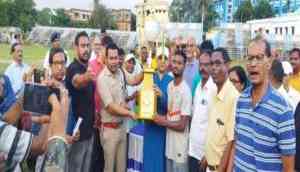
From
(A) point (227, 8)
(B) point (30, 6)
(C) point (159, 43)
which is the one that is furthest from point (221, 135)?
(A) point (227, 8)

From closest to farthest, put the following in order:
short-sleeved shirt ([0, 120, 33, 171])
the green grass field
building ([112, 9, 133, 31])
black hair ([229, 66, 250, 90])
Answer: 1. short-sleeved shirt ([0, 120, 33, 171])
2. black hair ([229, 66, 250, 90])
3. the green grass field
4. building ([112, 9, 133, 31])

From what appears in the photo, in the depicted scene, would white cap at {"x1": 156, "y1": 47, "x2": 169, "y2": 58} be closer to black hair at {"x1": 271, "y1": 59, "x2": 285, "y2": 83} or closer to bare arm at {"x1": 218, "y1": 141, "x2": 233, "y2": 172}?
black hair at {"x1": 271, "y1": 59, "x2": 285, "y2": 83}

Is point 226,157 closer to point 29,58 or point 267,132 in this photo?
point 267,132

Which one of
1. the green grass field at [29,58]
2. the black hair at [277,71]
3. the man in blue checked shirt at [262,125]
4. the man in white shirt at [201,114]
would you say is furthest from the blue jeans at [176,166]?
the green grass field at [29,58]

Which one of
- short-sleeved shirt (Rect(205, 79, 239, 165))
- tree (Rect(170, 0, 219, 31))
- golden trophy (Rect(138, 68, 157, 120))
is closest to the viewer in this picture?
short-sleeved shirt (Rect(205, 79, 239, 165))

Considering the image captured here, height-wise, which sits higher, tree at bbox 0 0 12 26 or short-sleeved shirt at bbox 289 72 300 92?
tree at bbox 0 0 12 26

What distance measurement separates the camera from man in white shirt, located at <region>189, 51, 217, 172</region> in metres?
5.11

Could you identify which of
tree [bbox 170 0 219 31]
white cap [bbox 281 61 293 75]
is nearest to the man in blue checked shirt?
white cap [bbox 281 61 293 75]

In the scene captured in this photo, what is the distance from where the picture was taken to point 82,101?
5.62m

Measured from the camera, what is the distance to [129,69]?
24.9ft

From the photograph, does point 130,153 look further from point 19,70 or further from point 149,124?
point 19,70

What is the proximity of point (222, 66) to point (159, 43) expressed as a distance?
8.00ft

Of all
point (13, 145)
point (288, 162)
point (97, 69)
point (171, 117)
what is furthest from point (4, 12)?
point (288, 162)

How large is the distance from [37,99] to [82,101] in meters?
1.47
